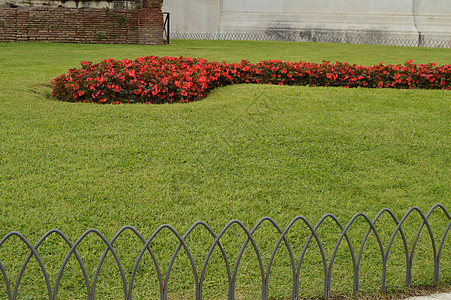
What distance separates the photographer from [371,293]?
3.28 m

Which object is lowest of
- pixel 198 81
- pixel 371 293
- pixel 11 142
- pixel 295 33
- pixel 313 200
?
pixel 371 293

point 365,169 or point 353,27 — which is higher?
point 353,27

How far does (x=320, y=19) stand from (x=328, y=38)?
39.6 inches

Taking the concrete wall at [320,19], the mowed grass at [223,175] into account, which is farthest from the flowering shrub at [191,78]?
the concrete wall at [320,19]

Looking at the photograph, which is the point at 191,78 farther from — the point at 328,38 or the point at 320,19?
the point at 320,19

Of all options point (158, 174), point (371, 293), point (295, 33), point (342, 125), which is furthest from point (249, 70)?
point (295, 33)

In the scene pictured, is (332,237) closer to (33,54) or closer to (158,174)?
(158,174)

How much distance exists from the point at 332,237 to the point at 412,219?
2.89ft

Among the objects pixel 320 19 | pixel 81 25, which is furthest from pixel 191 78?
pixel 320 19

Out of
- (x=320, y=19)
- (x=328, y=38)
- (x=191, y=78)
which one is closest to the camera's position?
(x=191, y=78)

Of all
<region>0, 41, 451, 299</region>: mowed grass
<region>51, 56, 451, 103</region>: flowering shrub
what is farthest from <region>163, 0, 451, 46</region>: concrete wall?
<region>0, 41, 451, 299</region>: mowed grass

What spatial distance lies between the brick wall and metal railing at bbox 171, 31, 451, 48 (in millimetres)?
4747

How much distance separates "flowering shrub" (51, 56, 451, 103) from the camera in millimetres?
7227

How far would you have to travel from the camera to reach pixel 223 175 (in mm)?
4879
